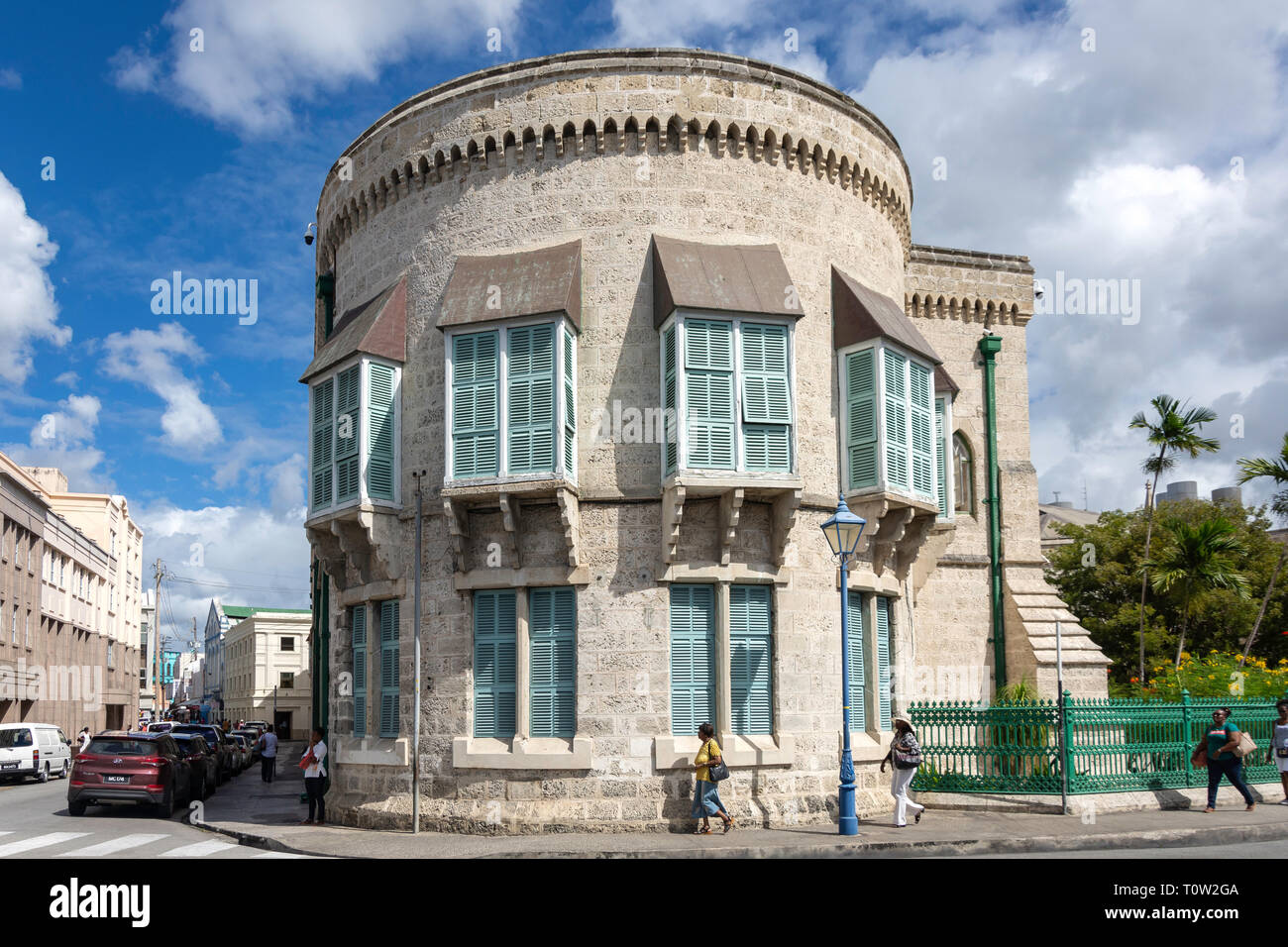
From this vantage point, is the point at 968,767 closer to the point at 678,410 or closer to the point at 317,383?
the point at 678,410

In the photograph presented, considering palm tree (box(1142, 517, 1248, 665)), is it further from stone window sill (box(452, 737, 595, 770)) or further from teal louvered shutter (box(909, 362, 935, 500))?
stone window sill (box(452, 737, 595, 770))

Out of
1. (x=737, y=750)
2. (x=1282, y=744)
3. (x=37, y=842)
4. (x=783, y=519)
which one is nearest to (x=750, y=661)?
(x=737, y=750)

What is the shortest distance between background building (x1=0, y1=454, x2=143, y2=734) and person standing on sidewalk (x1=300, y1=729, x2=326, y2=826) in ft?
95.0

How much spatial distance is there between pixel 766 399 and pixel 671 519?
2207mm

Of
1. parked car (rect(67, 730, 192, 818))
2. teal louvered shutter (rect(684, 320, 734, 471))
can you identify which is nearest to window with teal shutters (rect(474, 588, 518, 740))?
teal louvered shutter (rect(684, 320, 734, 471))

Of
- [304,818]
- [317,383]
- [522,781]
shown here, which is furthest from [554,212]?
[304,818]

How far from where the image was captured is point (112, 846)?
1589cm

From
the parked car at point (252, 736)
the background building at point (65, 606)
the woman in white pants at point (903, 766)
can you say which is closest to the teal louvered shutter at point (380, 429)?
the woman in white pants at point (903, 766)

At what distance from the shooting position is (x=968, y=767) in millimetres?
18281

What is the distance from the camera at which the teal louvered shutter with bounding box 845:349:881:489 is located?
56.5 ft

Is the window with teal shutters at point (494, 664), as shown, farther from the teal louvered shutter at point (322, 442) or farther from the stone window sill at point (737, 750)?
the teal louvered shutter at point (322, 442)

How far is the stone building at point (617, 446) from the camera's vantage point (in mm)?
16094

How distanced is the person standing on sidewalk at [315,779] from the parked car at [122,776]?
172 inches

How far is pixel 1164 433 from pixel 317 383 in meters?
25.6
